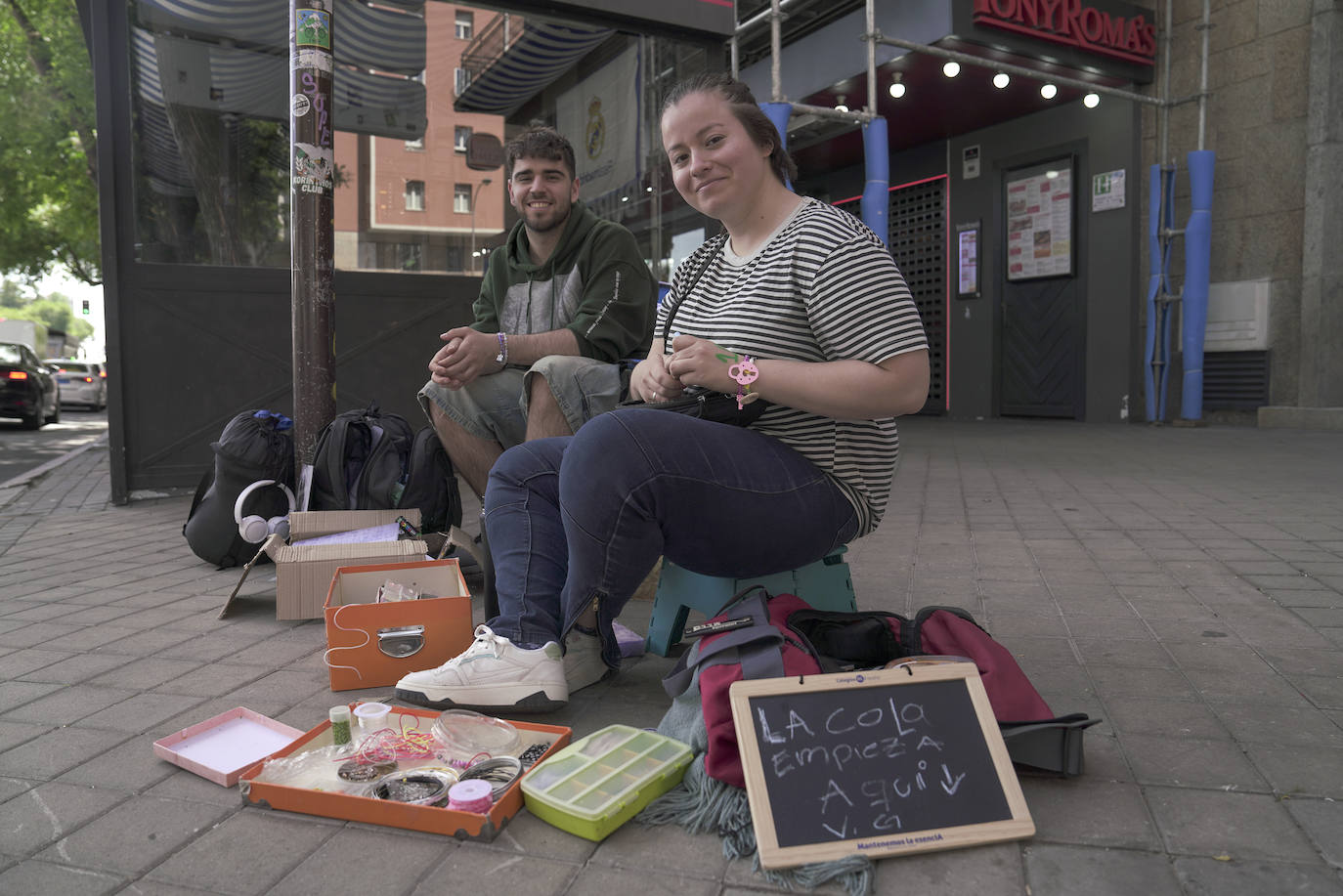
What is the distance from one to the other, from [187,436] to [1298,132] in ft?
33.9

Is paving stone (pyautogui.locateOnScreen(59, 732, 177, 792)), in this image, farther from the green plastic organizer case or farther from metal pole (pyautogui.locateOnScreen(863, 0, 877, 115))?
metal pole (pyautogui.locateOnScreen(863, 0, 877, 115))

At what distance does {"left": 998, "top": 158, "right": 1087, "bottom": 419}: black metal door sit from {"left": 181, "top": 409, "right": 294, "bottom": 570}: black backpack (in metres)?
9.73

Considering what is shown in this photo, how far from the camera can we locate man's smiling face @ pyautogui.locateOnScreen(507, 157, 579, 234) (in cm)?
321

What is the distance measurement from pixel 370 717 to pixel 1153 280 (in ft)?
33.1

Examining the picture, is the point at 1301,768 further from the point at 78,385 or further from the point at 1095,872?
the point at 78,385

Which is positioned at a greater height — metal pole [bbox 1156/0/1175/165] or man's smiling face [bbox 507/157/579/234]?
metal pole [bbox 1156/0/1175/165]

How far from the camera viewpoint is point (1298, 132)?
9227mm

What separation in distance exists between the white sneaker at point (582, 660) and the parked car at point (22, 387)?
53.2ft

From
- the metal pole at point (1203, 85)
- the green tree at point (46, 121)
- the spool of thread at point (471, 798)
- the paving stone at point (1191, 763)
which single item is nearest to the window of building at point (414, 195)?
the spool of thread at point (471, 798)

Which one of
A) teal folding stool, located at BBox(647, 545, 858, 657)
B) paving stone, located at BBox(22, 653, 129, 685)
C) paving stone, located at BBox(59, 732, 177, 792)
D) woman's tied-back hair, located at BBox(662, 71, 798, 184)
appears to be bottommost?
paving stone, located at BBox(22, 653, 129, 685)

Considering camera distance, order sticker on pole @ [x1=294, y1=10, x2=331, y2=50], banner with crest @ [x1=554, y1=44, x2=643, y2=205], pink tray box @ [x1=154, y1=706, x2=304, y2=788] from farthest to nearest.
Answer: banner with crest @ [x1=554, y1=44, x2=643, y2=205]
sticker on pole @ [x1=294, y1=10, x2=331, y2=50]
pink tray box @ [x1=154, y1=706, x2=304, y2=788]

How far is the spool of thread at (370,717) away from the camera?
Answer: 184 cm

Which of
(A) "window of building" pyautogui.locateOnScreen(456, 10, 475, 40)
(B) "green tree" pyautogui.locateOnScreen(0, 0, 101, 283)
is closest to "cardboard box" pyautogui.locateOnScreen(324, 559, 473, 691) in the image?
(A) "window of building" pyautogui.locateOnScreen(456, 10, 475, 40)

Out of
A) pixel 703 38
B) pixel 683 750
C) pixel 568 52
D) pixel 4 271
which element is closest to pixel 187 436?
pixel 568 52
